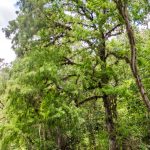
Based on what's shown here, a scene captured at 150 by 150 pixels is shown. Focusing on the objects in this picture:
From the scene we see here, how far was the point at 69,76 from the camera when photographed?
571 inches

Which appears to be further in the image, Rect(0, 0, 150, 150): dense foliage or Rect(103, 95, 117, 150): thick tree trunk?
Rect(103, 95, 117, 150): thick tree trunk

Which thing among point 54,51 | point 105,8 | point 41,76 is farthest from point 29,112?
point 105,8

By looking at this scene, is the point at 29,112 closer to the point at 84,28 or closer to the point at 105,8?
the point at 84,28

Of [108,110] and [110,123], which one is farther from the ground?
[108,110]

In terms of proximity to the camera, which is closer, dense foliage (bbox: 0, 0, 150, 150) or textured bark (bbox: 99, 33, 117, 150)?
dense foliage (bbox: 0, 0, 150, 150)

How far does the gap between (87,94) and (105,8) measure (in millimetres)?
3746

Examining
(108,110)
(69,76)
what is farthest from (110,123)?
(69,76)

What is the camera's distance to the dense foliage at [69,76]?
13367 millimetres

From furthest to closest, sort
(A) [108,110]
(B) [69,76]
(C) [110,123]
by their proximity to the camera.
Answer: (A) [108,110], (C) [110,123], (B) [69,76]

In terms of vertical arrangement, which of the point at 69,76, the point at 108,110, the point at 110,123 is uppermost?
the point at 69,76

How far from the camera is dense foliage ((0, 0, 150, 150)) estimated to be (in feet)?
43.9

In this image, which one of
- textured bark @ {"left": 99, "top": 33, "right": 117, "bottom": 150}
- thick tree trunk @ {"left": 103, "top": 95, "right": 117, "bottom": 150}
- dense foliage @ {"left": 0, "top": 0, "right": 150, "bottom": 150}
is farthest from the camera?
→ thick tree trunk @ {"left": 103, "top": 95, "right": 117, "bottom": 150}

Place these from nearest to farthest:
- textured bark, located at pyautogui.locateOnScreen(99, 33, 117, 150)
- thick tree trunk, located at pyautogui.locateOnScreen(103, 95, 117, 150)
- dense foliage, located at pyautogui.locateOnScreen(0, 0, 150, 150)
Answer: dense foliage, located at pyautogui.locateOnScreen(0, 0, 150, 150) < textured bark, located at pyautogui.locateOnScreen(99, 33, 117, 150) < thick tree trunk, located at pyautogui.locateOnScreen(103, 95, 117, 150)

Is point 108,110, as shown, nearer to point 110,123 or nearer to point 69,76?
point 110,123
